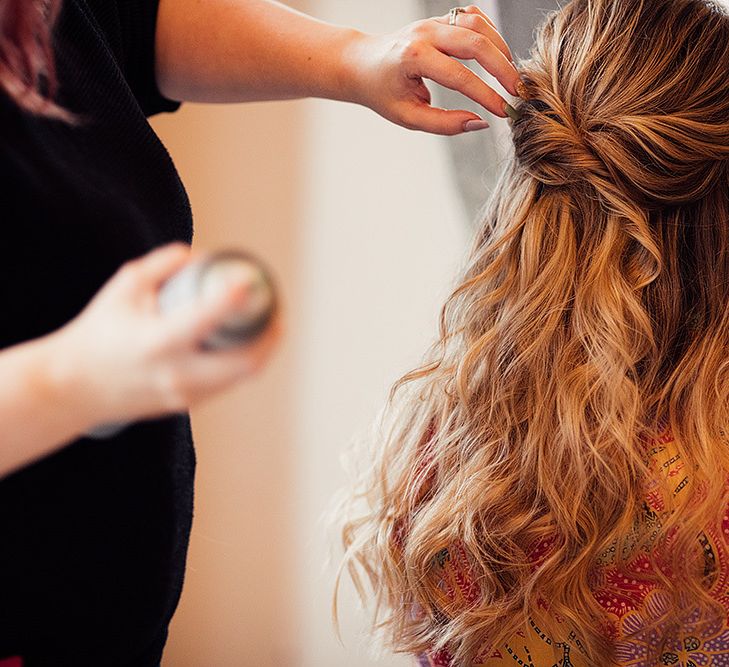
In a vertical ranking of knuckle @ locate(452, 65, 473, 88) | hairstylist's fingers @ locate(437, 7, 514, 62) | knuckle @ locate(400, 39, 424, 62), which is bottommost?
knuckle @ locate(452, 65, 473, 88)

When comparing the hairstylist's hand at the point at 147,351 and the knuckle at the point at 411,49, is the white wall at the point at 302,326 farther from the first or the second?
the hairstylist's hand at the point at 147,351

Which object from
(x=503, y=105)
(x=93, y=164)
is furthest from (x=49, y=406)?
(x=503, y=105)

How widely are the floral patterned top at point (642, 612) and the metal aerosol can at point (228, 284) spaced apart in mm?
666

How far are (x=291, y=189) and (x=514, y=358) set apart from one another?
657mm

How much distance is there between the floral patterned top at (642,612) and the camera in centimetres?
78

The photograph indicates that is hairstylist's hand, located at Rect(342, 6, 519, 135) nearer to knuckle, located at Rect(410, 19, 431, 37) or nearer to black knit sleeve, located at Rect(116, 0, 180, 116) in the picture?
knuckle, located at Rect(410, 19, 431, 37)

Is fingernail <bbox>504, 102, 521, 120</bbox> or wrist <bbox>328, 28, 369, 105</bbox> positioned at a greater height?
wrist <bbox>328, 28, 369, 105</bbox>

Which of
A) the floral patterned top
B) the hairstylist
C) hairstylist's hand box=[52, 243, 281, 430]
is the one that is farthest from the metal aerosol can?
the floral patterned top

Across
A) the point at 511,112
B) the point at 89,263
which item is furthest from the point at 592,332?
the point at 89,263

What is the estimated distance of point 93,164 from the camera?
A: 1.78 ft

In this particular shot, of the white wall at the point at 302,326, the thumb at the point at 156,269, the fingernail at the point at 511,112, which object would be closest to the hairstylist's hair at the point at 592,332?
the fingernail at the point at 511,112

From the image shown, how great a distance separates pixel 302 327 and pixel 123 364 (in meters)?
1.12

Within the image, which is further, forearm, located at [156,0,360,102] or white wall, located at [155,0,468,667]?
white wall, located at [155,0,468,667]

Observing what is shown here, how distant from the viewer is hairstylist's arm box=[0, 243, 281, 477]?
226mm
